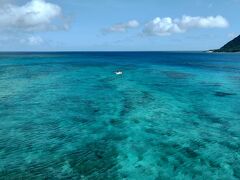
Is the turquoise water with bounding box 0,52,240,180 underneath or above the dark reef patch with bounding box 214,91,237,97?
underneath

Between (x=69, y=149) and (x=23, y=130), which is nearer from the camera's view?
(x=69, y=149)

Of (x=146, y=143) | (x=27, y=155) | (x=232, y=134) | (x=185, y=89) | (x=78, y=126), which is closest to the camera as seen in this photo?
(x=27, y=155)

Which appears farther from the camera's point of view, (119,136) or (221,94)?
(221,94)

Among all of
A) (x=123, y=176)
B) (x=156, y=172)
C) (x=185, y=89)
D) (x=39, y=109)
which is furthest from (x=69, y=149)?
(x=185, y=89)

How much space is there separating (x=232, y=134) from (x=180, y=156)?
7002mm

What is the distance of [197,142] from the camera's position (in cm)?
2175

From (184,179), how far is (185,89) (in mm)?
31047

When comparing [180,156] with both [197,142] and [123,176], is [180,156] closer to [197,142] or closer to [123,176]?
[197,142]

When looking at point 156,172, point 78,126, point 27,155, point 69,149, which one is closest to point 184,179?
point 156,172

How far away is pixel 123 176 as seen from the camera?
1634 centimetres

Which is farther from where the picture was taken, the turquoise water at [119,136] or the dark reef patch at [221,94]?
the dark reef patch at [221,94]

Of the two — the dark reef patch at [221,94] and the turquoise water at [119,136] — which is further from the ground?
the dark reef patch at [221,94]

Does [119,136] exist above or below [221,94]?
below

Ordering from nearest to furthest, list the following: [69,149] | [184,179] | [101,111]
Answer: [184,179], [69,149], [101,111]
